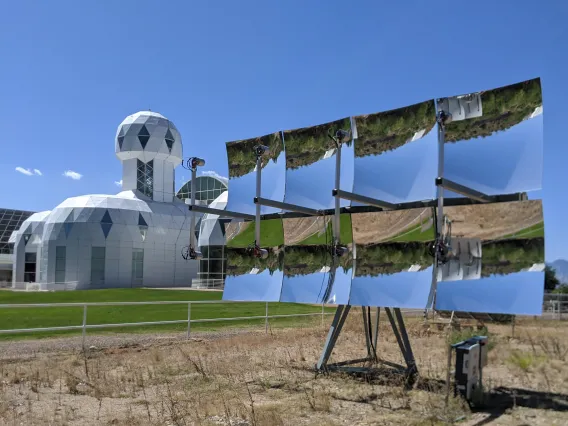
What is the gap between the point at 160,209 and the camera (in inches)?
2322

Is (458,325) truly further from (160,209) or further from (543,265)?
(160,209)

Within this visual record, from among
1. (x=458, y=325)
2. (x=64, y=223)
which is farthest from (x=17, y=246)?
(x=458, y=325)

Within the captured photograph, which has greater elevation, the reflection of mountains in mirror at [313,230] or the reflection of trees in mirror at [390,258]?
the reflection of mountains in mirror at [313,230]

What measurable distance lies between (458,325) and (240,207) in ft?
32.6

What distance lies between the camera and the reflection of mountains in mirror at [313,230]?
9.23m

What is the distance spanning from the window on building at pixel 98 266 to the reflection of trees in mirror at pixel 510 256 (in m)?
50.2

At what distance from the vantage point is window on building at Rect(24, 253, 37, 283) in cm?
6272

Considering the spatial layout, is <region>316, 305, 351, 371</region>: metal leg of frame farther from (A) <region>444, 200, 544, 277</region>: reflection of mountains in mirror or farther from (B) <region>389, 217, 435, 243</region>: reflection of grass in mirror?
(A) <region>444, 200, 544, 277</region>: reflection of mountains in mirror

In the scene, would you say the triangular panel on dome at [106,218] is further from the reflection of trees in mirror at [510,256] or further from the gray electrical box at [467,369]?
the reflection of trees in mirror at [510,256]

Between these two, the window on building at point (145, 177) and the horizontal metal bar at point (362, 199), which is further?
the window on building at point (145, 177)

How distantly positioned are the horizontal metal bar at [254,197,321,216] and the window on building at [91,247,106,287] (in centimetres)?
4711

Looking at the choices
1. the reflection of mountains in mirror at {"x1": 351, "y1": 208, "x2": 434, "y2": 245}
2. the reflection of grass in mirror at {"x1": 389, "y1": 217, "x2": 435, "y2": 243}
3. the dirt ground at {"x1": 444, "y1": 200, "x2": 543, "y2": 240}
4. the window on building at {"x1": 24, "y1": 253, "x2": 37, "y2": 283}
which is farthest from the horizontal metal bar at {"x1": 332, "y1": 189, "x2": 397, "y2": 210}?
the window on building at {"x1": 24, "y1": 253, "x2": 37, "y2": 283}

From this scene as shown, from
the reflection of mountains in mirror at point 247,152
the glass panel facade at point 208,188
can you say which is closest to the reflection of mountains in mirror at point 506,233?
the reflection of mountains in mirror at point 247,152

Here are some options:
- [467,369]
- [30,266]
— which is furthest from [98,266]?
[467,369]
